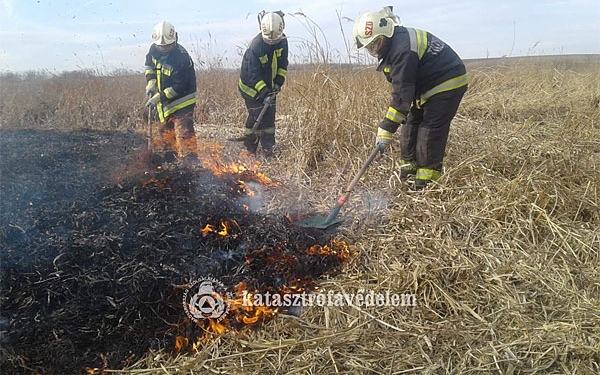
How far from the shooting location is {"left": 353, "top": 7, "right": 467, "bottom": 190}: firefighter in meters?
3.78

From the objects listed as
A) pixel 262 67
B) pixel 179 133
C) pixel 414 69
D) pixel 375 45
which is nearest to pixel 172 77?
pixel 179 133

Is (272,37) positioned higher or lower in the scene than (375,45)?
higher

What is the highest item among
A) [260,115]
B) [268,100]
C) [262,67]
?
[262,67]

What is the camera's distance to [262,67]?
580 centimetres

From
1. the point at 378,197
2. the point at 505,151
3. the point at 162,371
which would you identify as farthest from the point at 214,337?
the point at 505,151

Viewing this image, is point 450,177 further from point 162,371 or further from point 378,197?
point 162,371

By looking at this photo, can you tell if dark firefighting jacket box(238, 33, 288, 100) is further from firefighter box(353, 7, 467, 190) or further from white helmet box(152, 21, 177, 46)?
firefighter box(353, 7, 467, 190)

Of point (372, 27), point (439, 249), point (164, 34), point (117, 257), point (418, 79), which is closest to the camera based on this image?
point (117, 257)

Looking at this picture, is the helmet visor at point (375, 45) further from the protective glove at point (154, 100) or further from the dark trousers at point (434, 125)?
the protective glove at point (154, 100)

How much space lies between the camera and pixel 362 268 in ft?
10.4

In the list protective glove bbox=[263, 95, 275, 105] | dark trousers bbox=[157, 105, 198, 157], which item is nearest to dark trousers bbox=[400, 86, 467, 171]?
protective glove bbox=[263, 95, 275, 105]

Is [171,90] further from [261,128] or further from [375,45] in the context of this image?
[375,45]

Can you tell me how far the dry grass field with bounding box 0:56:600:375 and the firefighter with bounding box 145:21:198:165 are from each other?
117cm

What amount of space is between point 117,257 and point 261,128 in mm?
3481
